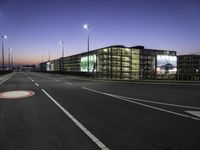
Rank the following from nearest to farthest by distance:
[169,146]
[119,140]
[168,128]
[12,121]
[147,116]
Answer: [169,146] → [119,140] → [168,128] → [12,121] → [147,116]

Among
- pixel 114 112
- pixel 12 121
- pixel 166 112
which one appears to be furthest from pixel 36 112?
pixel 166 112

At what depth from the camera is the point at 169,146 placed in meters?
4.08

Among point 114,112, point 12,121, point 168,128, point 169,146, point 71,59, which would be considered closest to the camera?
point 169,146

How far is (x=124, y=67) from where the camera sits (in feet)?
229

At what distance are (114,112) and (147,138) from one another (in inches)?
111

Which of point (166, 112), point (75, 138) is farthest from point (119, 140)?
point (166, 112)

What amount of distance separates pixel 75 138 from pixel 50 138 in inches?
23.7

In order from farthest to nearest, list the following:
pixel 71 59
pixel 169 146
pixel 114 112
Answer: pixel 71 59
pixel 114 112
pixel 169 146

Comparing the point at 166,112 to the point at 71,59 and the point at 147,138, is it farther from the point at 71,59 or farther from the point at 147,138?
the point at 71,59

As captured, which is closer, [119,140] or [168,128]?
[119,140]

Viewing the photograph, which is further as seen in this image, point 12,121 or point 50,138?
point 12,121

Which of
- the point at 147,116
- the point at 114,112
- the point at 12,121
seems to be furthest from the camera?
the point at 114,112

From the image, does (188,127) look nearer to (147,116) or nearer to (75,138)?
(147,116)

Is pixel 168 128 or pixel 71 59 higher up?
pixel 71 59
